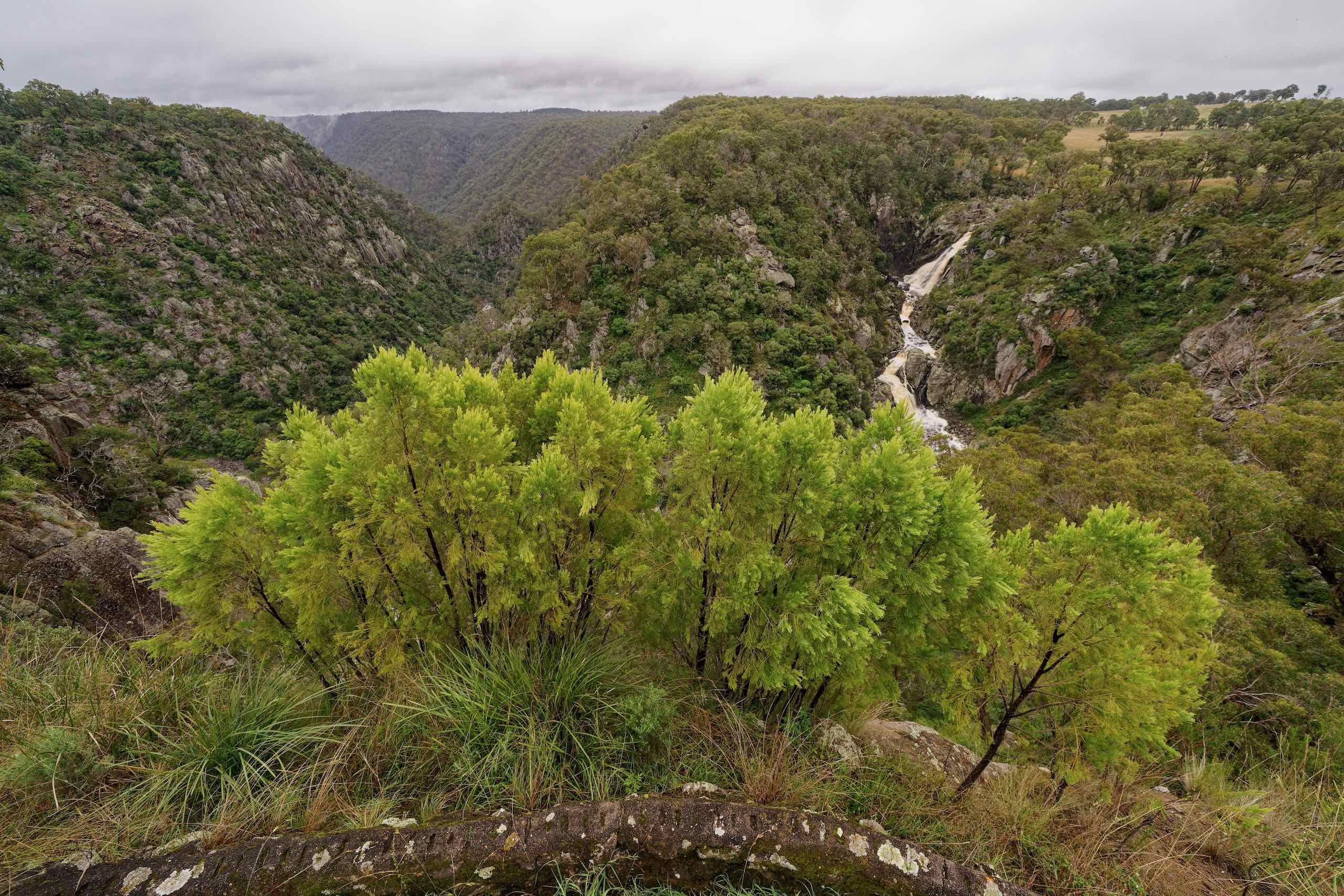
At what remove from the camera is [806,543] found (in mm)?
7113

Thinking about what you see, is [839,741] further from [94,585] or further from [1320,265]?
[1320,265]

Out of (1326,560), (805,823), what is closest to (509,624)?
(805,823)

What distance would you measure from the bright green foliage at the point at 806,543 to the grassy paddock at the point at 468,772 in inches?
47.4

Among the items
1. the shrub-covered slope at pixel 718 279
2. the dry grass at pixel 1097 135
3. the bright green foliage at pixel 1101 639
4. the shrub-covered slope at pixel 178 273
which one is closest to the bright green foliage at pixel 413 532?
the bright green foliage at pixel 1101 639

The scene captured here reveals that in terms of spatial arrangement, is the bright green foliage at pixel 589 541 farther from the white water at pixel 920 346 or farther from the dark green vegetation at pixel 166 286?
the white water at pixel 920 346

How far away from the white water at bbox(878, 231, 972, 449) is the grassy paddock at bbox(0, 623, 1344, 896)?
37.1m

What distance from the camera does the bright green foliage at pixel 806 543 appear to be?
6516 millimetres

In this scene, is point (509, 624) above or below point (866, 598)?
below

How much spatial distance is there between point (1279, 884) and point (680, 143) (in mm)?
66665

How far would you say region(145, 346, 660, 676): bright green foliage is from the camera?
6559mm

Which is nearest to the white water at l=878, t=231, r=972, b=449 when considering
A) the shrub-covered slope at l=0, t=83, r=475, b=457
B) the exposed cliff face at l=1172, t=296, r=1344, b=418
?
the exposed cliff face at l=1172, t=296, r=1344, b=418

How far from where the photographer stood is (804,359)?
46.1m

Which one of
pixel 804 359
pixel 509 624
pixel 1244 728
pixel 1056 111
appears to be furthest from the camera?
pixel 1056 111

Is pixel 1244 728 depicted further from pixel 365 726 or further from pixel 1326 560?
pixel 365 726
